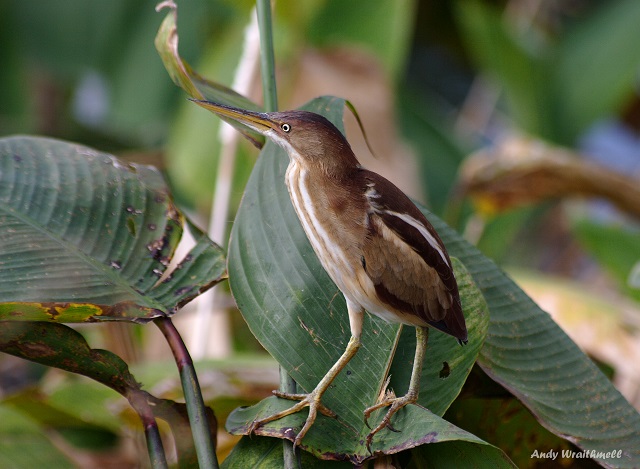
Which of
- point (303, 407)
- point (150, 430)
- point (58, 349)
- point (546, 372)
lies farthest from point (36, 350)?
point (546, 372)

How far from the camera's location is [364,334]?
3.31 ft

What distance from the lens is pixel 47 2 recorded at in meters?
3.30

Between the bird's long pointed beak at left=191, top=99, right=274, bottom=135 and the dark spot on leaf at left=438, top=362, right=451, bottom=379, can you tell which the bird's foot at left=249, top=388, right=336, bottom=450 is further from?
the bird's long pointed beak at left=191, top=99, right=274, bottom=135

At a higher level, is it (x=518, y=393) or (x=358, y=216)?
(x=358, y=216)

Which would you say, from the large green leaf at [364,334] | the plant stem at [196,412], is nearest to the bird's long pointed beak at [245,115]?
the large green leaf at [364,334]

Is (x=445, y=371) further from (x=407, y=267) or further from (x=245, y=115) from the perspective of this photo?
(x=245, y=115)

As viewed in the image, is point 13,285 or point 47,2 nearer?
point 13,285

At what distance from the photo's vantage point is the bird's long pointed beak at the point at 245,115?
3.10ft

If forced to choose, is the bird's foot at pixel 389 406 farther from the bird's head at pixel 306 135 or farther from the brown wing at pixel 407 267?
the bird's head at pixel 306 135

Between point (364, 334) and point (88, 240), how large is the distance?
35 centimetres

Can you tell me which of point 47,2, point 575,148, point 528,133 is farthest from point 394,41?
point 47,2

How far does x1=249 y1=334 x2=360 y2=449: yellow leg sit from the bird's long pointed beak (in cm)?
26

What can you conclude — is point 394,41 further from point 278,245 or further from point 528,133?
point 278,245

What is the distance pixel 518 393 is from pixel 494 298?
0.16 meters
